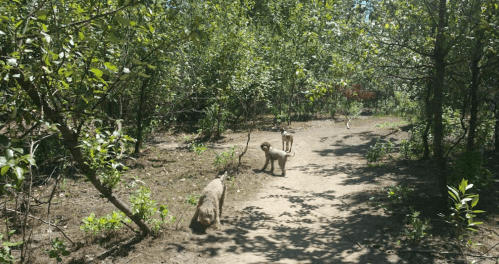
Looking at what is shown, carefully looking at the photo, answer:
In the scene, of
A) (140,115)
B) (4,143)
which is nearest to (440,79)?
(4,143)

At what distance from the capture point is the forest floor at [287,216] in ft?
19.5

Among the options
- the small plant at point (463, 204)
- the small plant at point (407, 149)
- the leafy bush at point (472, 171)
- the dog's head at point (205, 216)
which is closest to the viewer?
the small plant at point (463, 204)

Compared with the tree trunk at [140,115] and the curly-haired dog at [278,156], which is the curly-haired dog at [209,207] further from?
the tree trunk at [140,115]

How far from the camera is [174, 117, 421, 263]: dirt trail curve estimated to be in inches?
241

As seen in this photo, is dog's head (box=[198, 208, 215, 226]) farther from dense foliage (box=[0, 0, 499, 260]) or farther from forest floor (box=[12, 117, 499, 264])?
dense foliage (box=[0, 0, 499, 260])

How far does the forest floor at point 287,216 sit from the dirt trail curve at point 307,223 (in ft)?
0.08

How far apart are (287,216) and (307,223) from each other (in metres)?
0.60

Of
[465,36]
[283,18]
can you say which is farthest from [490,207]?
[283,18]

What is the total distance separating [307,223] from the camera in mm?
7762

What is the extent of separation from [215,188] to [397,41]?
546 centimetres

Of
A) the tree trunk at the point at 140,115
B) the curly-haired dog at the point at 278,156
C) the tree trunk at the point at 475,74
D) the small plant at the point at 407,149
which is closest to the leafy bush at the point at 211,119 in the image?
the tree trunk at the point at 140,115

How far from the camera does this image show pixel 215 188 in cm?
731

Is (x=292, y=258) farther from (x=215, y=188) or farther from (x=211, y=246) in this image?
(x=215, y=188)

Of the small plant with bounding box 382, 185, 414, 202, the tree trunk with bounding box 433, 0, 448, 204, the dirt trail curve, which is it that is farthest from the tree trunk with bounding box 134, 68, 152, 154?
the tree trunk with bounding box 433, 0, 448, 204
